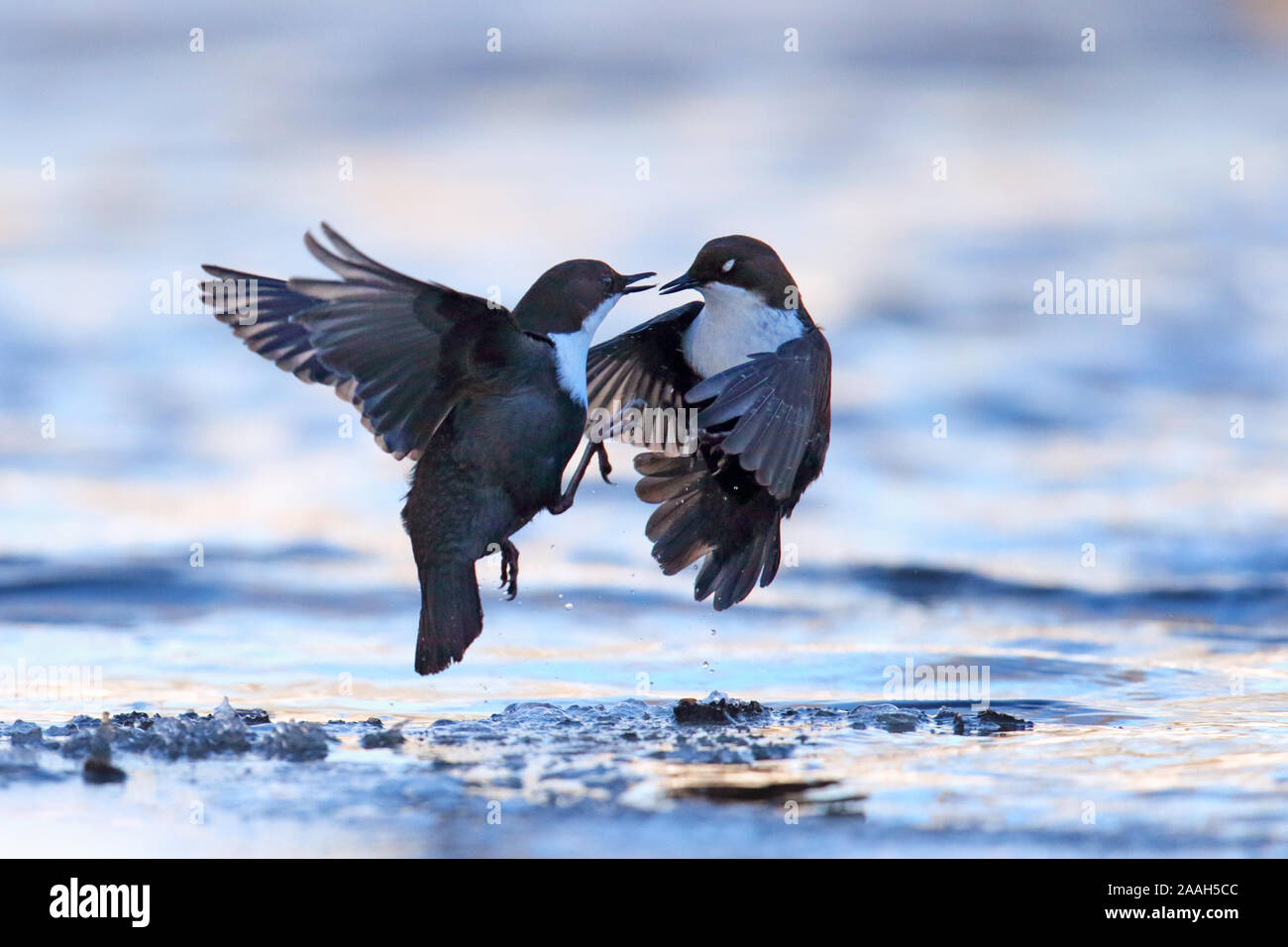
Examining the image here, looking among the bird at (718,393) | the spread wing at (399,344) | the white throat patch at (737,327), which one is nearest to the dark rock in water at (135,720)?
the spread wing at (399,344)

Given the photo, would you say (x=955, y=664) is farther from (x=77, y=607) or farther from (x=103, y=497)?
(x=103, y=497)

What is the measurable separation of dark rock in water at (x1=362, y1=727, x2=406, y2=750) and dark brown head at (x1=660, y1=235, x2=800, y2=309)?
1.98m

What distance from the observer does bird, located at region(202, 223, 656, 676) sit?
225 inches

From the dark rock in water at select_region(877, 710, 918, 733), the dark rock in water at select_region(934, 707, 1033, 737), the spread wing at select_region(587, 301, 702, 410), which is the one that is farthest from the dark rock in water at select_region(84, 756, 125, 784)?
the dark rock in water at select_region(934, 707, 1033, 737)

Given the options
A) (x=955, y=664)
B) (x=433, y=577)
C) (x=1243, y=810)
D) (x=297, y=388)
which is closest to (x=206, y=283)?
(x=433, y=577)

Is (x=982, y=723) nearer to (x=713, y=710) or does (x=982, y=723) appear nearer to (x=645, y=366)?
(x=713, y=710)

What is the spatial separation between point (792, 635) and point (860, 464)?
2.84m

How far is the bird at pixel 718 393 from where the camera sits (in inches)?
247

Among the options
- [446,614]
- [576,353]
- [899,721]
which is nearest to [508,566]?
[446,614]

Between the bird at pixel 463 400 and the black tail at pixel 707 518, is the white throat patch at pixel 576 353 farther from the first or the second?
the black tail at pixel 707 518

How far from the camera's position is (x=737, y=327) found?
21.1ft

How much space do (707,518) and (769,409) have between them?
2.96ft

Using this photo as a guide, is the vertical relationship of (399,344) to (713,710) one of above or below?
above

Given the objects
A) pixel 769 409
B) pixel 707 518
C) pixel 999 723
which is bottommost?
pixel 999 723
